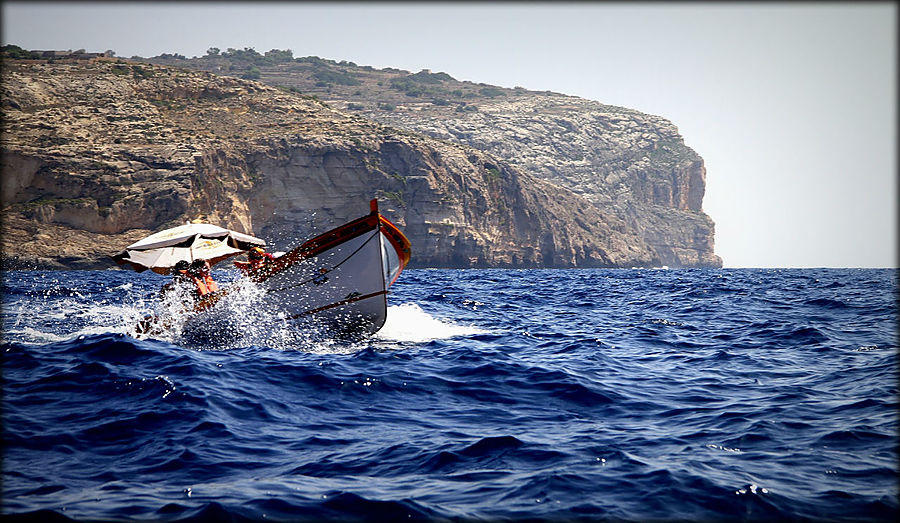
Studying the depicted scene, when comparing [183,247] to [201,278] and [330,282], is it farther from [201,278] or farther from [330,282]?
[330,282]

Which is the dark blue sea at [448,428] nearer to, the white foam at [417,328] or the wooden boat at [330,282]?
the white foam at [417,328]

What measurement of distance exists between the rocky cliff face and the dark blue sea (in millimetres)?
50932

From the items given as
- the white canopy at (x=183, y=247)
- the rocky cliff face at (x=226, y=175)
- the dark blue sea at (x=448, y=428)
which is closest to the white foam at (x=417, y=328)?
the dark blue sea at (x=448, y=428)

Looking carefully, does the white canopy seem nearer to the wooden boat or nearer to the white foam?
the wooden boat

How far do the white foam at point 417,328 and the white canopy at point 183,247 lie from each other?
3.56 metres

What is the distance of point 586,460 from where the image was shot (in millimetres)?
6066

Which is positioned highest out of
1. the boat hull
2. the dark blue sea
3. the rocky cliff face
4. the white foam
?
the rocky cliff face

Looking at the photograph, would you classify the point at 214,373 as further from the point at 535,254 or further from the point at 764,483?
the point at 535,254

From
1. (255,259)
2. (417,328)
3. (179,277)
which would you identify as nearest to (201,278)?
(179,277)

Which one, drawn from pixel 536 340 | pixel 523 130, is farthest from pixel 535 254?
pixel 536 340

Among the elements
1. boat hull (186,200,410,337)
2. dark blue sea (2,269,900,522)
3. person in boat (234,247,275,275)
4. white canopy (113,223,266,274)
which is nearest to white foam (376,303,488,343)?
dark blue sea (2,269,900,522)

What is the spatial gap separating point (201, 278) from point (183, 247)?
32.4 inches

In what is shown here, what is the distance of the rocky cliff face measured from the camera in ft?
188

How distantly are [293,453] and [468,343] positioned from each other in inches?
277
